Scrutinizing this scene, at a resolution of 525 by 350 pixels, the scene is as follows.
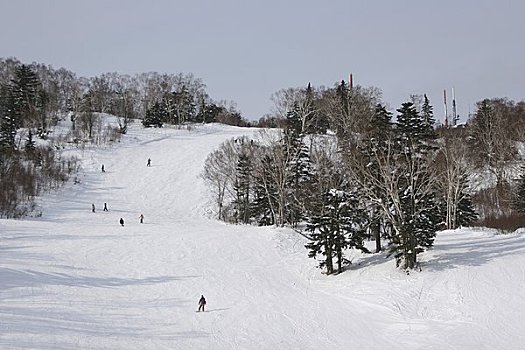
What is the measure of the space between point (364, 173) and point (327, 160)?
40.9ft

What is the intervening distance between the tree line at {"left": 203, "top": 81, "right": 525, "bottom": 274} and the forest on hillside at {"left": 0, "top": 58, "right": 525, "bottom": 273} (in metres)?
0.13

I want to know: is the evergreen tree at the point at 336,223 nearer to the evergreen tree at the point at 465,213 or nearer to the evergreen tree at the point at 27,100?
the evergreen tree at the point at 465,213

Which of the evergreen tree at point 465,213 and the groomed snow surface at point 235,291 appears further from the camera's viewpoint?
the evergreen tree at point 465,213

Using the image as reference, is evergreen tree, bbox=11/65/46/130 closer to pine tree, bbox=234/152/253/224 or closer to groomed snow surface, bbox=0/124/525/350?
groomed snow surface, bbox=0/124/525/350

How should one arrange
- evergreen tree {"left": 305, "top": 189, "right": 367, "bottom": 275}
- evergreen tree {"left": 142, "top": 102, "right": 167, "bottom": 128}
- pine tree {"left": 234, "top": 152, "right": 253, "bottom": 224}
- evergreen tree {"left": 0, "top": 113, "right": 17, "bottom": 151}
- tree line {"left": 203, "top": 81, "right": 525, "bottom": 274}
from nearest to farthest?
tree line {"left": 203, "top": 81, "right": 525, "bottom": 274}
evergreen tree {"left": 305, "top": 189, "right": 367, "bottom": 275}
pine tree {"left": 234, "top": 152, "right": 253, "bottom": 224}
evergreen tree {"left": 0, "top": 113, "right": 17, "bottom": 151}
evergreen tree {"left": 142, "top": 102, "right": 167, "bottom": 128}

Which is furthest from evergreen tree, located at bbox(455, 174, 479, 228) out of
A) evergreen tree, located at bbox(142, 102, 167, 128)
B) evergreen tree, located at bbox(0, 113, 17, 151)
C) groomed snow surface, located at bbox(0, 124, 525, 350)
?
evergreen tree, located at bbox(142, 102, 167, 128)

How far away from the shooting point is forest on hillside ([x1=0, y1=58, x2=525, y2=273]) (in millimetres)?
31469

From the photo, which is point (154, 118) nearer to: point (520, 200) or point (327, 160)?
point (327, 160)

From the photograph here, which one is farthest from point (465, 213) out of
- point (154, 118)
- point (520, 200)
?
point (154, 118)

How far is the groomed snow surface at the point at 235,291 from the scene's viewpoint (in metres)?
21.5

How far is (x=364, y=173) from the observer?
29156 millimetres

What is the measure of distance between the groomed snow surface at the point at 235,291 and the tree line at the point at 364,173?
2.68 metres

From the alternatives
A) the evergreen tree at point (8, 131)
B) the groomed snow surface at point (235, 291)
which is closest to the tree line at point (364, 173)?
the groomed snow surface at point (235, 291)

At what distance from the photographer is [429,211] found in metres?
29.7
